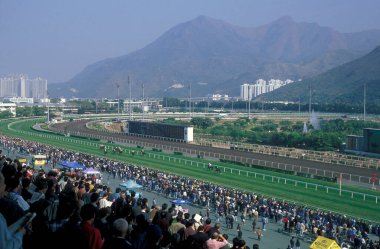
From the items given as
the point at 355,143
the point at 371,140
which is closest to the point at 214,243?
the point at 371,140

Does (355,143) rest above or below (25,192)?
below

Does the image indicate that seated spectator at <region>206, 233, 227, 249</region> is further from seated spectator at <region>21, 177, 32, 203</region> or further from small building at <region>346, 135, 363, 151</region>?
small building at <region>346, 135, 363, 151</region>

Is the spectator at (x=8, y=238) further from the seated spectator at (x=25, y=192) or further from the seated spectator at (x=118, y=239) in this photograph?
the seated spectator at (x=25, y=192)

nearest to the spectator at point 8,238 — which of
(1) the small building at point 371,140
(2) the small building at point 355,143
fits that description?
(1) the small building at point 371,140

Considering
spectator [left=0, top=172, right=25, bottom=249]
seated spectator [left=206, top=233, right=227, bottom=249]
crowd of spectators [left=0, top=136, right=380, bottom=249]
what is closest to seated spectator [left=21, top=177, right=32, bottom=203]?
crowd of spectators [left=0, top=136, right=380, bottom=249]

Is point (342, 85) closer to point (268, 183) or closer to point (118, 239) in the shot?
point (268, 183)

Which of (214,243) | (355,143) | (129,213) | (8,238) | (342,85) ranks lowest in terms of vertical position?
(355,143)

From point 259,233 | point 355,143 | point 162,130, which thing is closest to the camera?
point 259,233
